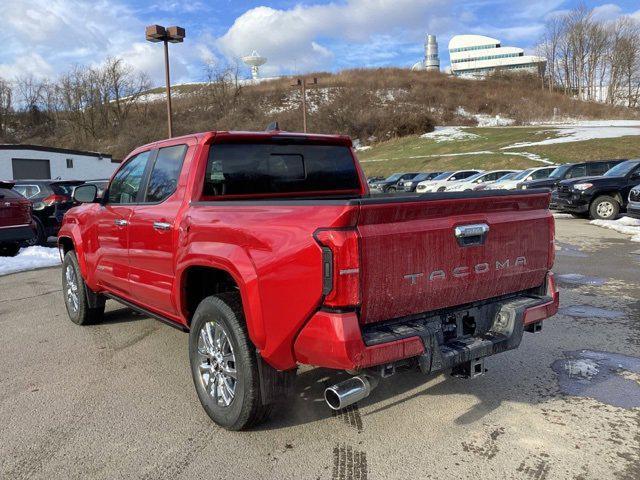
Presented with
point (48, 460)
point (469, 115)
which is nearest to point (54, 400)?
point (48, 460)

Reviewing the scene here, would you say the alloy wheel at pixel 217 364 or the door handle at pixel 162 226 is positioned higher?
the door handle at pixel 162 226

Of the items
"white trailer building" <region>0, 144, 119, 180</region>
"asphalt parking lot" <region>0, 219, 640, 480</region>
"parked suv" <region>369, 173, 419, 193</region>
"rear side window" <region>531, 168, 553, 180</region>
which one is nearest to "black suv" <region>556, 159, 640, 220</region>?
"rear side window" <region>531, 168, 553, 180</region>

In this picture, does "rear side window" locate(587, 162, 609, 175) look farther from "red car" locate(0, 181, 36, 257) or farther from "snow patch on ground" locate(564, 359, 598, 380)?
"red car" locate(0, 181, 36, 257)

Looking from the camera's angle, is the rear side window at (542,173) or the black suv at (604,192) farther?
the rear side window at (542,173)

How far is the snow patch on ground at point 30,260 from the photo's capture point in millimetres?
10305

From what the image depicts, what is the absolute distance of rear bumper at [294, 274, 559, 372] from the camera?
2758mm

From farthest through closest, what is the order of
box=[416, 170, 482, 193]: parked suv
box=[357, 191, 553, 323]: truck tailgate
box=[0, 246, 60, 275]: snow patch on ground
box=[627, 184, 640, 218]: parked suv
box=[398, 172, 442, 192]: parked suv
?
box=[398, 172, 442, 192]: parked suv, box=[416, 170, 482, 193]: parked suv, box=[627, 184, 640, 218]: parked suv, box=[0, 246, 60, 275]: snow patch on ground, box=[357, 191, 553, 323]: truck tailgate

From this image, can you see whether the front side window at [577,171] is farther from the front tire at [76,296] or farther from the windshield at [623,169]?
the front tire at [76,296]

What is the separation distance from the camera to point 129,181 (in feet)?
16.7

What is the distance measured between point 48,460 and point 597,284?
6.97 meters

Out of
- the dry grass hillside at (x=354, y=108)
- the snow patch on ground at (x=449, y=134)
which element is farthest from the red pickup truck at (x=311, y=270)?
the dry grass hillside at (x=354, y=108)

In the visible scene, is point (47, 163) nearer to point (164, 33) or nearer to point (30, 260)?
point (164, 33)

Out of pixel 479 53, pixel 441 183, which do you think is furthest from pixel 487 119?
pixel 479 53

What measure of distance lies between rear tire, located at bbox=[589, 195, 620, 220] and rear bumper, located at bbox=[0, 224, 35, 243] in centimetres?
1427
